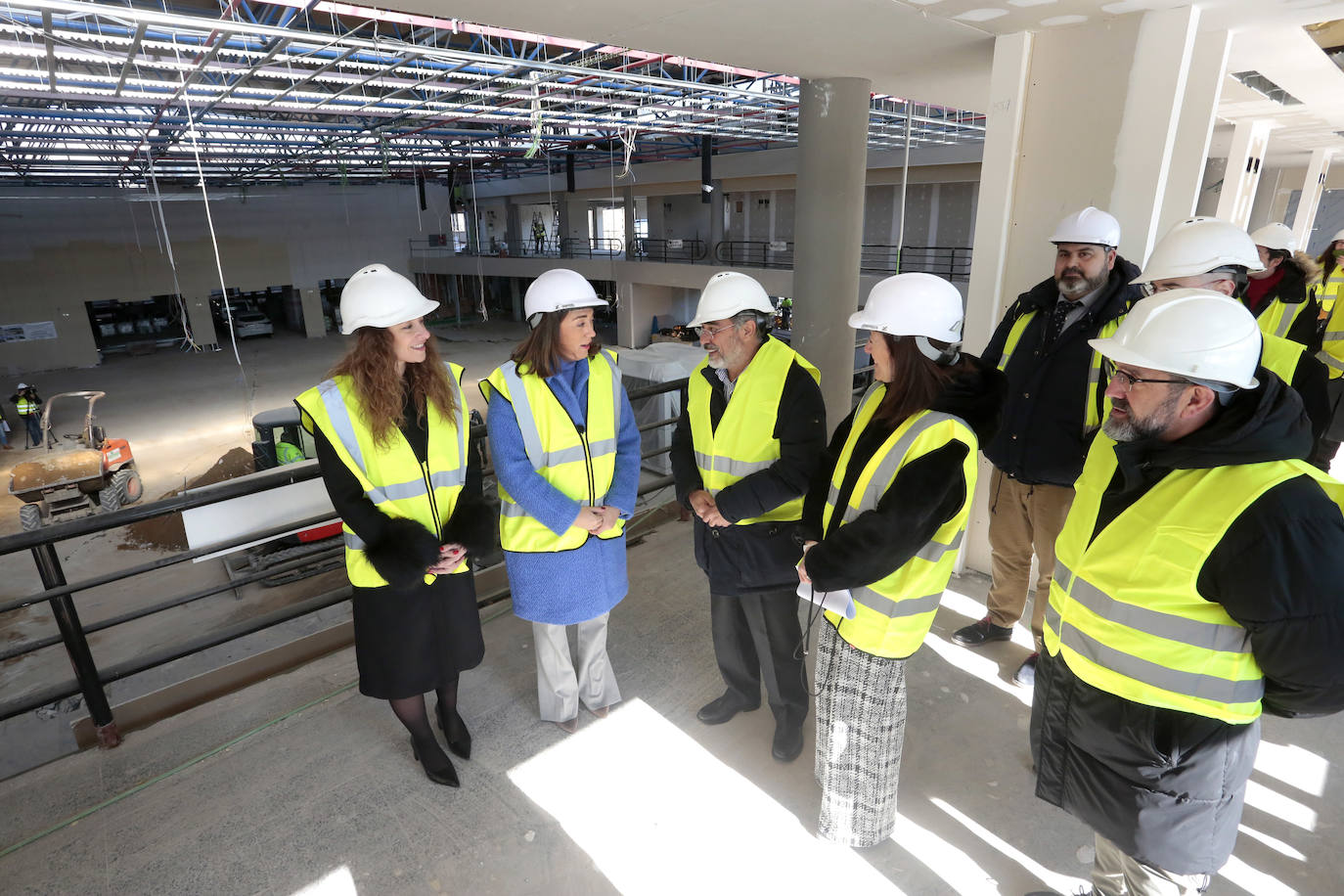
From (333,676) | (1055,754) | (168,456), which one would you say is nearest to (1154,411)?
(1055,754)

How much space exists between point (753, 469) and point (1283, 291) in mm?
3471

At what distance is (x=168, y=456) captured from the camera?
544 inches

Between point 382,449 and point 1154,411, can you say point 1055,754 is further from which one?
point 382,449

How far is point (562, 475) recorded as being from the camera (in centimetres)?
246

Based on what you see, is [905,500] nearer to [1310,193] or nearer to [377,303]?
[377,303]

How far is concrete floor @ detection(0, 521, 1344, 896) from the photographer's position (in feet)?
7.02

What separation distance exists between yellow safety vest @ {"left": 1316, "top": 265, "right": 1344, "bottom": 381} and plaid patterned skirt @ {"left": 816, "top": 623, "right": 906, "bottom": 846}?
4.08 m

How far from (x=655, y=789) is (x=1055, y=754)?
4.37 feet

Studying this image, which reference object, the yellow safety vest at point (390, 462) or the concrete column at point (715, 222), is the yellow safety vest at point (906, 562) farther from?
the concrete column at point (715, 222)

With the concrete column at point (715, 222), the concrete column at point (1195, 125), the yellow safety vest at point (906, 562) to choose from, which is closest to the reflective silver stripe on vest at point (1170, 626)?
the yellow safety vest at point (906, 562)

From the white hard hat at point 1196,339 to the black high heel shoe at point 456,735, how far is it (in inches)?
96.6

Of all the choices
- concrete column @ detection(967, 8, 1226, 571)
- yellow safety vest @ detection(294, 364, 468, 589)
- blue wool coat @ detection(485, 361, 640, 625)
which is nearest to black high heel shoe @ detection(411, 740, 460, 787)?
blue wool coat @ detection(485, 361, 640, 625)

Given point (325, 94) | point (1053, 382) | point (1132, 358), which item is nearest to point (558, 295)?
point (1132, 358)

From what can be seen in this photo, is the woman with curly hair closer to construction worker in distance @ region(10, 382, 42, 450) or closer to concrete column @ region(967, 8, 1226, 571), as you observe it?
concrete column @ region(967, 8, 1226, 571)
